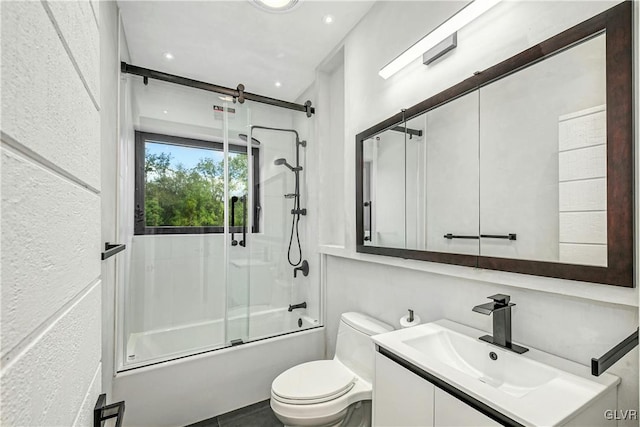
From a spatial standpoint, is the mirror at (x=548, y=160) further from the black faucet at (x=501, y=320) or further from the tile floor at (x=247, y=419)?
the tile floor at (x=247, y=419)

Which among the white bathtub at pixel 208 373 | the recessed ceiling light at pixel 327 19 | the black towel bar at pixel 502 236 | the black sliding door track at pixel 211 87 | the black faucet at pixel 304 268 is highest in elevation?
the recessed ceiling light at pixel 327 19

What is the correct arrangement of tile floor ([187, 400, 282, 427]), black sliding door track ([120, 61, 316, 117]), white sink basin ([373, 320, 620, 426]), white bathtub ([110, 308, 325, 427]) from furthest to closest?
1. black sliding door track ([120, 61, 316, 117])
2. tile floor ([187, 400, 282, 427])
3. white bathtub ([110, 308, 325, 427])
4. white sink basin ([373, 320, 620, 426])

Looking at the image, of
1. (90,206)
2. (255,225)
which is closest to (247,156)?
(255,225)

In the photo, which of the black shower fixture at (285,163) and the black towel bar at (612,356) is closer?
the black towel bar at (612,356)

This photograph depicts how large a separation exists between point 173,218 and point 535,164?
2.32 m

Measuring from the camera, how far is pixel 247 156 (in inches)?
100

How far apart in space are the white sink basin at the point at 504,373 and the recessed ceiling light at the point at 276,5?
191 centimetres

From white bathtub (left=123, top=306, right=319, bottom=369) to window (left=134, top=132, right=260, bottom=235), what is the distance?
0.72 metres

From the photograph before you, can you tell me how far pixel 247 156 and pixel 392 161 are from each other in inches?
49.6

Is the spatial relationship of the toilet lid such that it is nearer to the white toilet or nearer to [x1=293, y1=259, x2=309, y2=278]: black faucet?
the white toilet

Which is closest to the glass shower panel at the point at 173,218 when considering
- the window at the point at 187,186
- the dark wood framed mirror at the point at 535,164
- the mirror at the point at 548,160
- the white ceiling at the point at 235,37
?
the window at the point at 187,186

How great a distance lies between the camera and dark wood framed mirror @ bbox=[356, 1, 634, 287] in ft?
2.94

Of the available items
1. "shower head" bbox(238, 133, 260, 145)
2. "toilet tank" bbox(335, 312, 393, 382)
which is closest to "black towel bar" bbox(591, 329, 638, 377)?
"toilet tank" bbox(335, 312, 393, 382)

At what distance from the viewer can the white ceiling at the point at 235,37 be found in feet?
6.26
